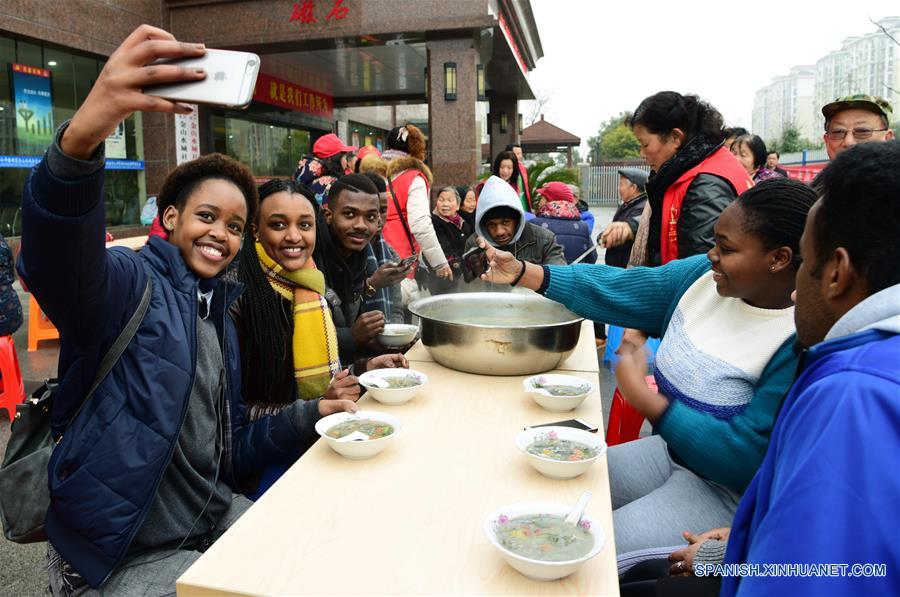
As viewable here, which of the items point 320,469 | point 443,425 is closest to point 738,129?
point 443,425

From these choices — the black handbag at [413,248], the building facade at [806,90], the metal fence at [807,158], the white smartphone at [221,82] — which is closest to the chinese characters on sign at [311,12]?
the black handbag at [413,248]

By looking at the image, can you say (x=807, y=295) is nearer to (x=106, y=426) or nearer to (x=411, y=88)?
(x=106, y=426)

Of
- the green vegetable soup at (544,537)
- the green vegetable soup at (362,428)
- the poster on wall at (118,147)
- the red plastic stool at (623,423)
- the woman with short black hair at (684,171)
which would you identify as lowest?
the red plastic stool at (623,423)

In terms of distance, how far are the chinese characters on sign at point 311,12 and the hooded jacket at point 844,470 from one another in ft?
35.4

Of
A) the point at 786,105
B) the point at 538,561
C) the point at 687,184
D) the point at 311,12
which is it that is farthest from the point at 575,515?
the point at 786,105

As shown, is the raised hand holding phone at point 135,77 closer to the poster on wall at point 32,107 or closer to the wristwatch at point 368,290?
the wristwatch at point 368,290

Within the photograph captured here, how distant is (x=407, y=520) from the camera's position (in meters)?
1.40

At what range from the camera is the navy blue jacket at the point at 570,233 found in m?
5.78

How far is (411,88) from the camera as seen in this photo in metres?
17.7

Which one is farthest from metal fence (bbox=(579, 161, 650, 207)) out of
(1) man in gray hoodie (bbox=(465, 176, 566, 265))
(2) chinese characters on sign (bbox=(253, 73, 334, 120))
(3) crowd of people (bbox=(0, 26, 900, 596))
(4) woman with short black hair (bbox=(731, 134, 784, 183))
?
(3) crowd of people (bbox=(0, 26, 900, 596))

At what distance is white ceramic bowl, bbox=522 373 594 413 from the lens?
6.55ft

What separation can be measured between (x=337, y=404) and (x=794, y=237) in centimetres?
145

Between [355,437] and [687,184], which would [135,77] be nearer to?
[355,437]

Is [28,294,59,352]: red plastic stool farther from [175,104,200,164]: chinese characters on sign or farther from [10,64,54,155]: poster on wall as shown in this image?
[175,104,200,164]: chinese characters on sign
